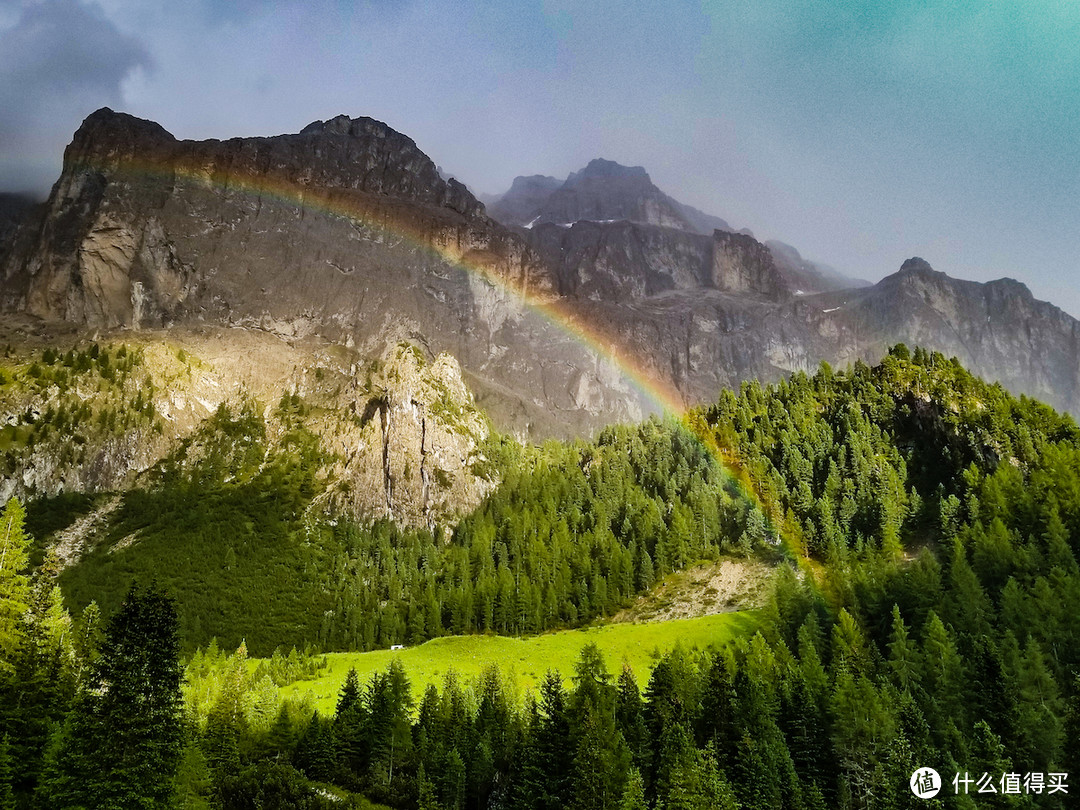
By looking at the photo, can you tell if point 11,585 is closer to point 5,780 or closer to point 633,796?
point 5,780

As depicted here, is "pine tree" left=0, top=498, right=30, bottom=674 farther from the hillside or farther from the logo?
the logo

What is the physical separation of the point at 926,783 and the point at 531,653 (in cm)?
6780

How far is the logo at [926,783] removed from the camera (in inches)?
1741

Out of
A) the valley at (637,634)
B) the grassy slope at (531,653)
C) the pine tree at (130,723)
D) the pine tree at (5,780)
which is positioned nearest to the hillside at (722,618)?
the valley at (637,634)

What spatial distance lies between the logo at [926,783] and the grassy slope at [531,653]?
43.6 meters

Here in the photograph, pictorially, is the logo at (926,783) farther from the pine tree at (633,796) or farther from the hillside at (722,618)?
the pine tree at (633,796)

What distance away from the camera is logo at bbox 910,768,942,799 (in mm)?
44213

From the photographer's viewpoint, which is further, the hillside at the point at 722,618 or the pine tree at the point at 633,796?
the hillside at the point at 722,618

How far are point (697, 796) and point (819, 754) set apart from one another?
75.6ft

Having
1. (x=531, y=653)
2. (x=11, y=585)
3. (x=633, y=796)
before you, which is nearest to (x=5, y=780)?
(x=11, y=585)

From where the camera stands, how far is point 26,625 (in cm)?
4428

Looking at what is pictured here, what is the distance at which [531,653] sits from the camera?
347ft

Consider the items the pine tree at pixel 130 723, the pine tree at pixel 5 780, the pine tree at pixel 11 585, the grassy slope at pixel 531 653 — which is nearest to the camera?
the pine tree at pixel 130 723

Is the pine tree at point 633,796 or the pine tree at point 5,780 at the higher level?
the pine tree at point 5,780
